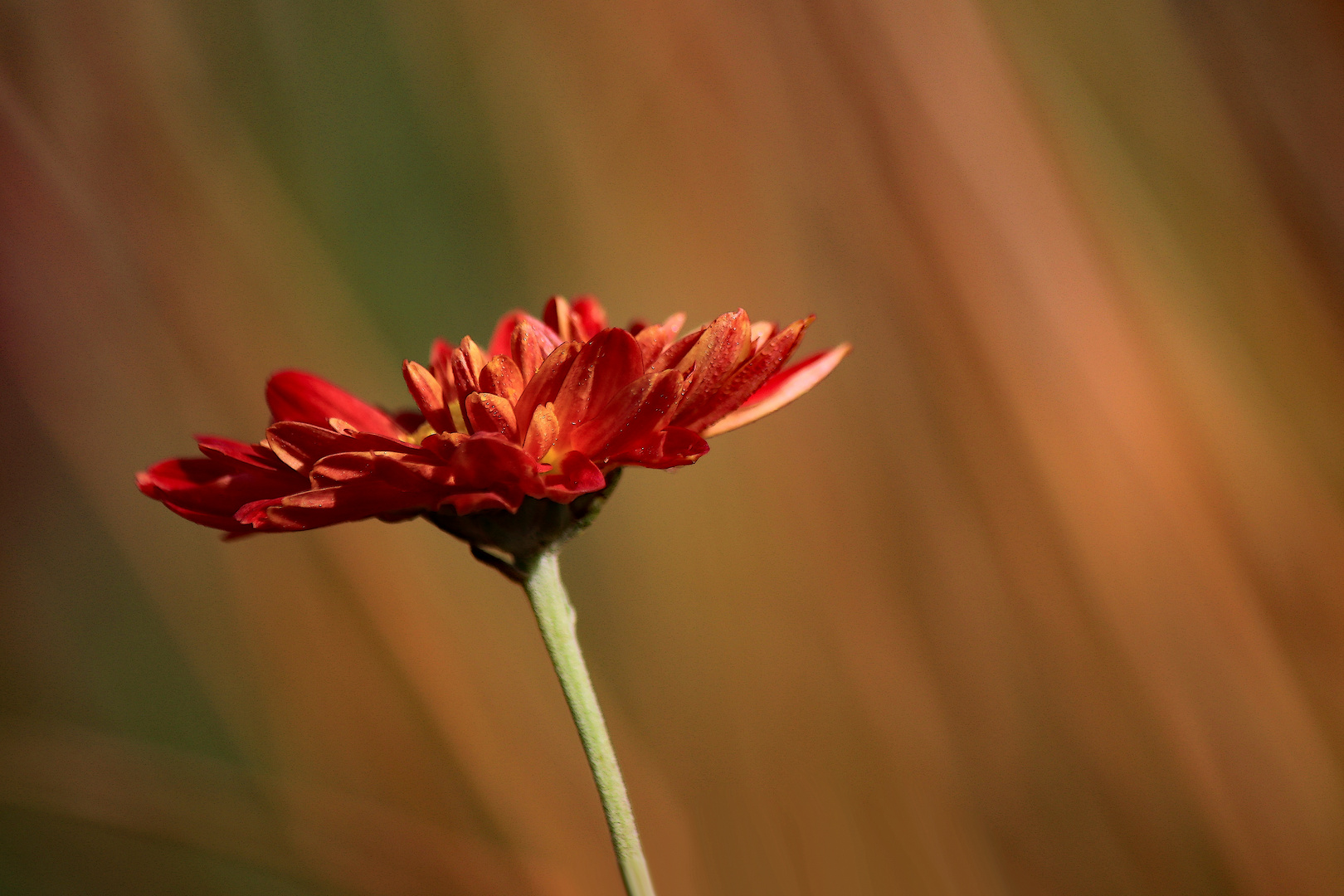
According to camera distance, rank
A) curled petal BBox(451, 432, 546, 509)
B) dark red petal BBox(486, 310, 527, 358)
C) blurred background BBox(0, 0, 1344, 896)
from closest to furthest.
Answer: curled petal BBox(451, 432, 546, 509)
dark red petal BBox(486, 310, 527, 358)
blurred background BBox(0, 0, 1344, 896)

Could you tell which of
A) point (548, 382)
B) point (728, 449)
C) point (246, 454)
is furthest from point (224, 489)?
point (728, 449)

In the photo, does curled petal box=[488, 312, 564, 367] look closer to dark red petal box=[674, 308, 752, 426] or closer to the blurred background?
dark red petal box=[674, 308, 752, 426]

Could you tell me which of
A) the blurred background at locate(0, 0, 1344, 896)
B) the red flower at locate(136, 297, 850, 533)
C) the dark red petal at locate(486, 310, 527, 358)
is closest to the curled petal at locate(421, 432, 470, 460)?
the red flower at locate(136, 297, 850, 533)

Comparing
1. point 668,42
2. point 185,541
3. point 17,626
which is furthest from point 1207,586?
point 17,626

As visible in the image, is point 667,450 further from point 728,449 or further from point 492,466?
point 728,449

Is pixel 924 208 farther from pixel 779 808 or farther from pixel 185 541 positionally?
pixel 185 541

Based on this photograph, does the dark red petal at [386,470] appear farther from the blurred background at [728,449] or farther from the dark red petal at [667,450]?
the blurred background at [728,449]

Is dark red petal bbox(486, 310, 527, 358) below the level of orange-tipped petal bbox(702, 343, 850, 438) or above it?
above
